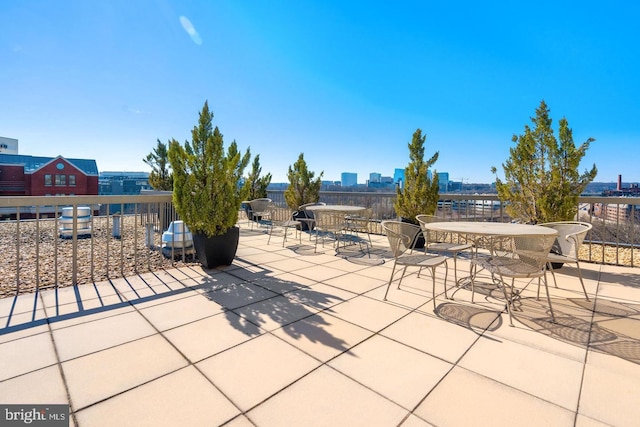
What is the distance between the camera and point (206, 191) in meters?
3.91

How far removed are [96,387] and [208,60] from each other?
7.23 meters

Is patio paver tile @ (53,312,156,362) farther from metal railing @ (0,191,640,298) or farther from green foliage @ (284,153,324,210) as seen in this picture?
green foliage @ (284,153,324,210)

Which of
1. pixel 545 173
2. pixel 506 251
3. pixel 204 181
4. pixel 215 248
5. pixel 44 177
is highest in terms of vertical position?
pixel 44 177

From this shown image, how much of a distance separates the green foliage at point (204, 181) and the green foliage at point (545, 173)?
4483 mm

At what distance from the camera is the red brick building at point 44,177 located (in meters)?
32.1

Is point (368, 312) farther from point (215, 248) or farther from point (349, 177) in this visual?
point (349, 177)

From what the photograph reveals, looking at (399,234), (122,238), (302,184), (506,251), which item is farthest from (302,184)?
(506,251)

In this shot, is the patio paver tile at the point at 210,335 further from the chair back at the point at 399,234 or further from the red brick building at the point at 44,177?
the red brick building at the point at 44,177

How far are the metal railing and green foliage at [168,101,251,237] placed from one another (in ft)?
1.49

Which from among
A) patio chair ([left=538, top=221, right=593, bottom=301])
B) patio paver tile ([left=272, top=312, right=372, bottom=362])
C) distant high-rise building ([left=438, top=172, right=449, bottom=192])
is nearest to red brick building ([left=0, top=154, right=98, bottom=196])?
distant high-rise building ([left=438, top=172, right=449, bottom=192])

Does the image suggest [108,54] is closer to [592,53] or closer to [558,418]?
[558,418]

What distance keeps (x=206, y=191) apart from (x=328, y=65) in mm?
6258

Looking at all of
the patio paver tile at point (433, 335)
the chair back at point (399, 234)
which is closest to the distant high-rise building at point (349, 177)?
the chair back at point (399, 234)

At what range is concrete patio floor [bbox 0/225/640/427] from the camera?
1377 mm
